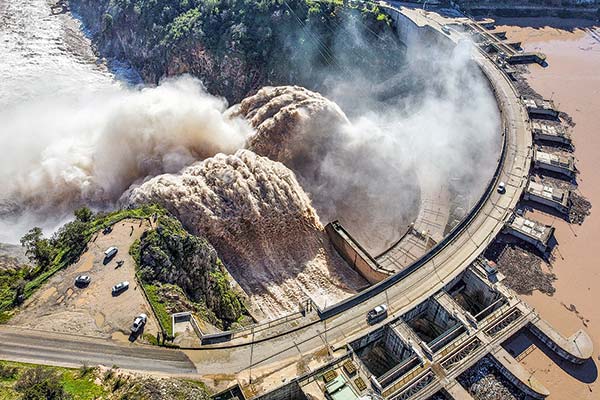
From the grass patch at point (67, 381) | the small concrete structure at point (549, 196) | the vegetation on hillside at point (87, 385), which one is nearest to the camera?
the vegetation on hillside at point (87, 385)

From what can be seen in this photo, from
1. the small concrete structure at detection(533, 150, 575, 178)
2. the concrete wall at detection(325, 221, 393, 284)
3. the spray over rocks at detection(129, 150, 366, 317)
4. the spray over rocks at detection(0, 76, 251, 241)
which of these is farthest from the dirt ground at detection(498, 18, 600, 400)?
the spray over rocks at detection(0, 76, 251, 241)

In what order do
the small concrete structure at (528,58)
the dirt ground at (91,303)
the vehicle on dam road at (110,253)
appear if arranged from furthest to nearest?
1. the small concrete structure at (528,58)
2. the vehicle on dam road at (110,253)
3. the dirt ground at (91,303)

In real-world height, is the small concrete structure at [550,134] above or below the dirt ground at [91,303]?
above

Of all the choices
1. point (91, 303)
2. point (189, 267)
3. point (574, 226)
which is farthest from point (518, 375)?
point (91, 303)

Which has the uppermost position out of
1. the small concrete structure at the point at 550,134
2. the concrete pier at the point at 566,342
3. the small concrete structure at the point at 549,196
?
the small concrete structure at the point at 550,134

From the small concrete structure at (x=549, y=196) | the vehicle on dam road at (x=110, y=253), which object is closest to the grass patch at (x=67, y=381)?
the vehicle on dam road at (x=110, y=253)

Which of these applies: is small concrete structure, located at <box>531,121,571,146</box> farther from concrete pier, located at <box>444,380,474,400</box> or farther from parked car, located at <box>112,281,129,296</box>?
parked car, located at <box>112,281,129,296</box>

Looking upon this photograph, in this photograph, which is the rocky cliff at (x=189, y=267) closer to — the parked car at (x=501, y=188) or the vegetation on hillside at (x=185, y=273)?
the vegetation on hillside at (x=185, y=273)
